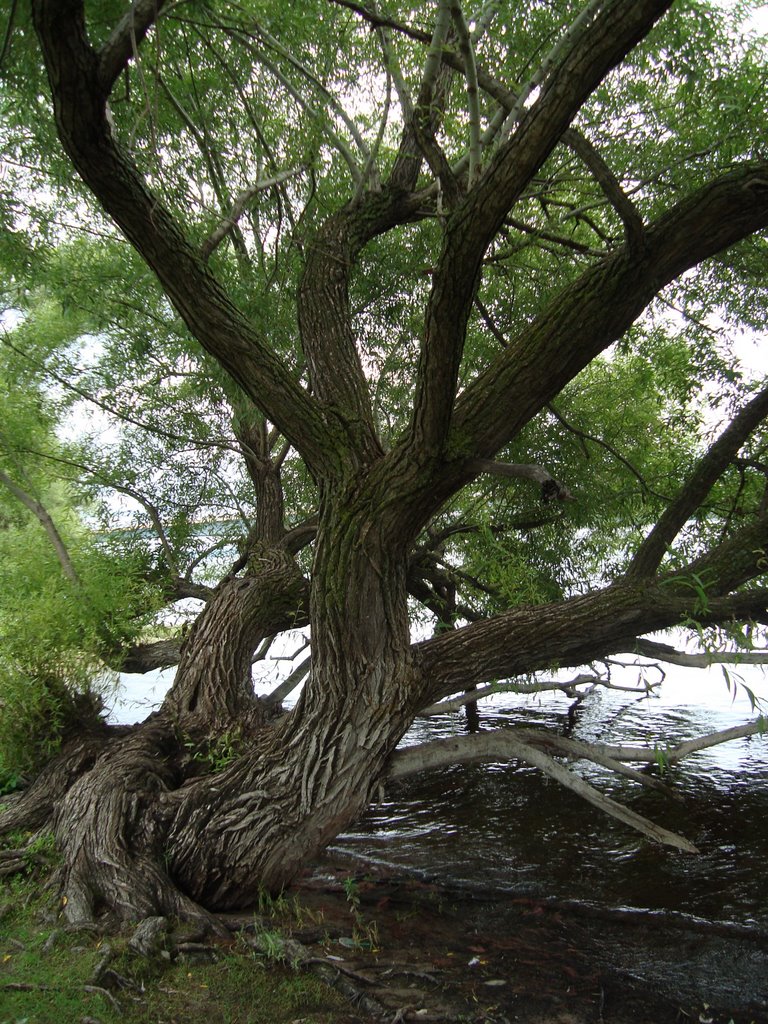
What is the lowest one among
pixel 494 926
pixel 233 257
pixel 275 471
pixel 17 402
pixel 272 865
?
pixel 494 926

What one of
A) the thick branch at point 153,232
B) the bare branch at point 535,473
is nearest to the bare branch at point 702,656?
the bare branch at point 535,473

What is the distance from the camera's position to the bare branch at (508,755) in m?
4.01

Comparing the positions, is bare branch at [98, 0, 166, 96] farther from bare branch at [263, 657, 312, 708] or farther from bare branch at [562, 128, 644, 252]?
bare branch at [263, 657, 312, 708]

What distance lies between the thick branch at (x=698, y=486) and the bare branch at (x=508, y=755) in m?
1.22

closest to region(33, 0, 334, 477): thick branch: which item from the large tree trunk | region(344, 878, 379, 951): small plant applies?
the large tree trunk

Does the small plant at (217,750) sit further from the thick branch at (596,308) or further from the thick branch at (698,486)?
the thick branch at (698,486)

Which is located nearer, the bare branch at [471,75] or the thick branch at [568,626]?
the bare branch at [471,75]

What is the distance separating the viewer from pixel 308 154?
4520 millimetres

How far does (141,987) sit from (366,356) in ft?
16.7

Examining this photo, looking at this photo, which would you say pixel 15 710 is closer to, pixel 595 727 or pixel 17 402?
pixel 17 402

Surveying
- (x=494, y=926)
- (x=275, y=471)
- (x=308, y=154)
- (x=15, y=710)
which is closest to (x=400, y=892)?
(x=494, y=926)

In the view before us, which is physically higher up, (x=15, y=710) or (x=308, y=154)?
(x=308, y=154)

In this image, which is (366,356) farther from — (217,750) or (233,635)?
(217,750)

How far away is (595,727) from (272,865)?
521 centimetres
